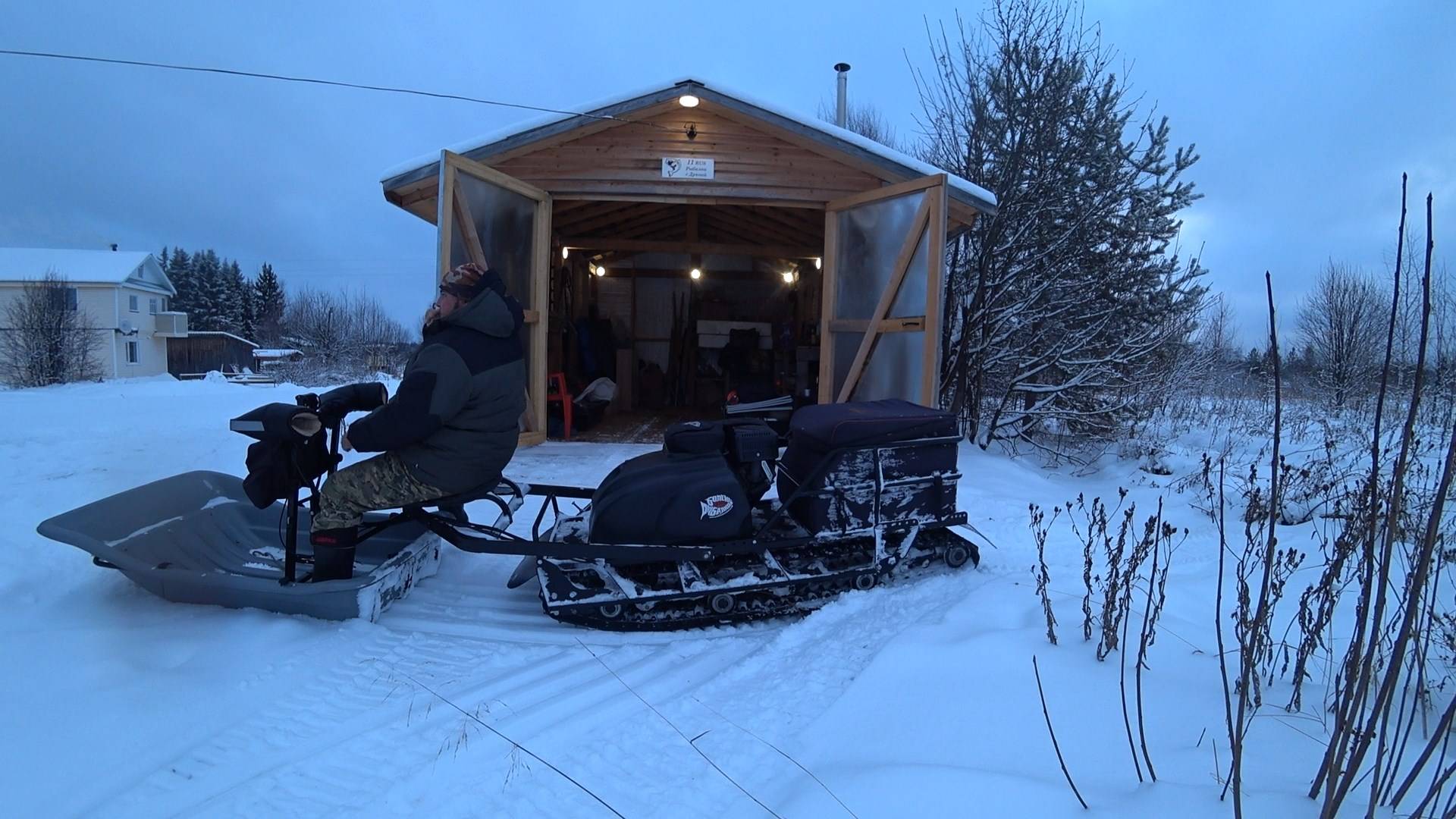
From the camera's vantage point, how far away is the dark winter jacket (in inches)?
116

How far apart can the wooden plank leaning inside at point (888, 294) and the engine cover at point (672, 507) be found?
148 inches

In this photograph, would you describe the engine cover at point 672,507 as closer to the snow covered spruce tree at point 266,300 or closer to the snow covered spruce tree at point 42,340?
the snow covered spruce tree at point 42,340

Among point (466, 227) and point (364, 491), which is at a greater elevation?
point (466, 227)

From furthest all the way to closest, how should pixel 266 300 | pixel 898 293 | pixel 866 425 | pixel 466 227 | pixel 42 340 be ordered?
pixel 266 300, pixel 42 340, pixel 898 293, pixel 466 227, pixel 866 425

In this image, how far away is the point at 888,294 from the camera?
6.60m

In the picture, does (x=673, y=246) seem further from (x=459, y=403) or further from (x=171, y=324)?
(x=171, y=324)

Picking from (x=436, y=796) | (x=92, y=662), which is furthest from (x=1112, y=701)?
(x=92, y=662)

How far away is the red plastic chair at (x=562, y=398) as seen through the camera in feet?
27.2

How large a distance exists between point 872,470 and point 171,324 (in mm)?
46567

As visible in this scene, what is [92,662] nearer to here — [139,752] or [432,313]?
[139,752]

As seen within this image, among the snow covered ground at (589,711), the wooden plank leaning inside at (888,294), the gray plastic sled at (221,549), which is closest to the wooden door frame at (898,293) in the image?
the wooden plank leaning inside at (888,294)

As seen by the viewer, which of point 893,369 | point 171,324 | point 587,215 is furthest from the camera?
point 171,324

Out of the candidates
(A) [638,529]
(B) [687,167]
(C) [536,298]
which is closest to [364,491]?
(A) [638,529]

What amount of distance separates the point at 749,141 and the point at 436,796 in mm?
6343
